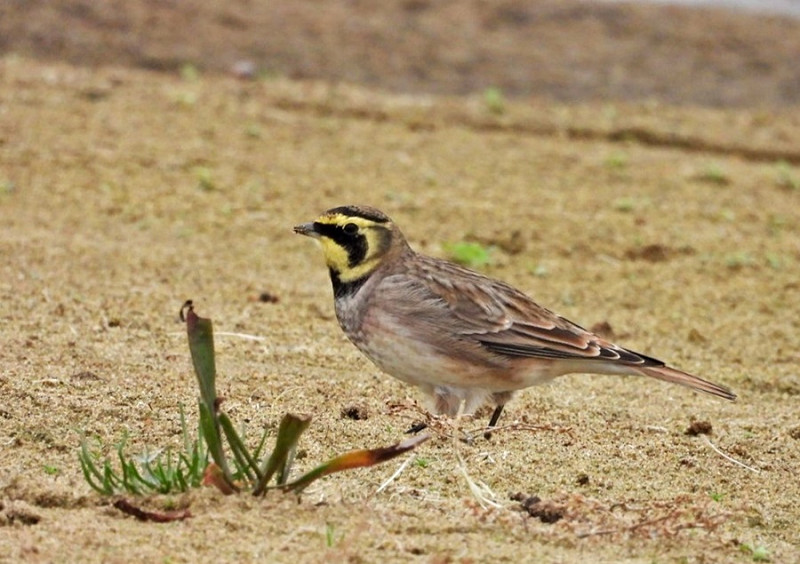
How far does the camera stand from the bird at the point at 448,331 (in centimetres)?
650

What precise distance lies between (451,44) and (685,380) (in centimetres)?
867

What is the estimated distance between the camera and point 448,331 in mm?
6594

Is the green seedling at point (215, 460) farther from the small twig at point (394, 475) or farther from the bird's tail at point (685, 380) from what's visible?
the bird's tail at point (685, 380)

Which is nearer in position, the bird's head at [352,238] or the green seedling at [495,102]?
the bird's head at [352,238]

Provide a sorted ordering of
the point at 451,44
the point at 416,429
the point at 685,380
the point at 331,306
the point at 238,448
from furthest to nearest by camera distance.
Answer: the point at 451,44
the point at 331,306
the point at 685,380
the point at 416,429
the point at 238,448

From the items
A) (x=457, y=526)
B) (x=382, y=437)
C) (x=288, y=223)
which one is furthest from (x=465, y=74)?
(x=457, y=526)

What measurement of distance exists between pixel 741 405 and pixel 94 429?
10.9ft

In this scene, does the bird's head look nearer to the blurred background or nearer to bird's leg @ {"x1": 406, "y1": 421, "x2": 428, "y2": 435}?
bird's leg @ {"x1": 406, "y1": 421, "x2": 428, "y2": 435}

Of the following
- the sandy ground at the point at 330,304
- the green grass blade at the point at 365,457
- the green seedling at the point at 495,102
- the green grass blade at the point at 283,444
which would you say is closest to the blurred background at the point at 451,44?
the green seedling at the point at 495,102

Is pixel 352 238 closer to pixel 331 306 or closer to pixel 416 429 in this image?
pixel 416 429

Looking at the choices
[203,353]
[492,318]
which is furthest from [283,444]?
[492,318]

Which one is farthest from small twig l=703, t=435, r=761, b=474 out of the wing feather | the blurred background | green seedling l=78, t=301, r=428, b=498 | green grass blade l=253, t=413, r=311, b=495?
the blurred background

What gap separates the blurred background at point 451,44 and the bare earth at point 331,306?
0.43 metres

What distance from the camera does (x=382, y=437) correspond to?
619 centimetres
